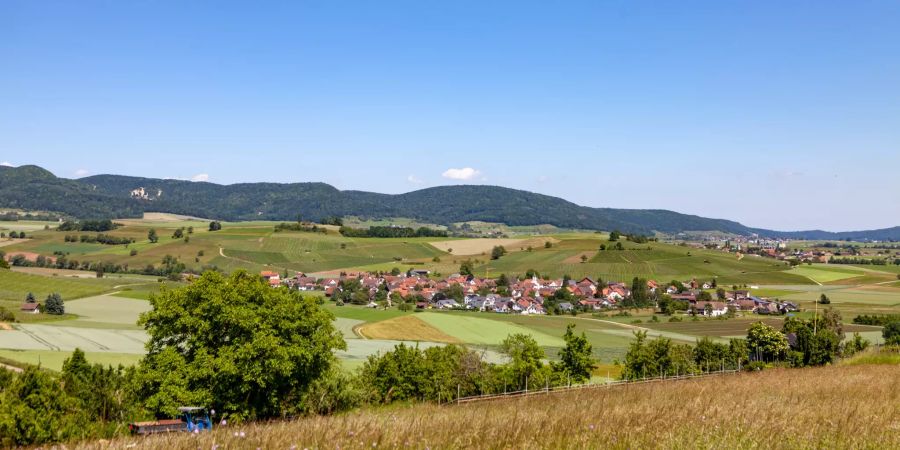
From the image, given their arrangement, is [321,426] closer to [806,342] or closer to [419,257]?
[806,342]

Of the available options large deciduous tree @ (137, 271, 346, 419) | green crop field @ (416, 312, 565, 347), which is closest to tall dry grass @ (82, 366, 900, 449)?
large deciduous tree @ (137, 271, 346, 419)

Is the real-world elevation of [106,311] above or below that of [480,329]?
above

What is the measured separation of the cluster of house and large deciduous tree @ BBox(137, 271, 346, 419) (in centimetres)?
7820

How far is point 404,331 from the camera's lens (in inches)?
3145

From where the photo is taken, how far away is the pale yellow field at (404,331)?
7639 cm

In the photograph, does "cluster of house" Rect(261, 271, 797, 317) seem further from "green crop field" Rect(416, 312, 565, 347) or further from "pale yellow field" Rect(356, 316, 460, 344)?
"pale yellow field" Rect(356, 316, 460, 344)

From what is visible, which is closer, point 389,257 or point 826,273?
point 826,273

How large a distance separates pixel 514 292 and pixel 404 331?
2379 inches

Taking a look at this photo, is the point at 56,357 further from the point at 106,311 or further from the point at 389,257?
the point at 389,257

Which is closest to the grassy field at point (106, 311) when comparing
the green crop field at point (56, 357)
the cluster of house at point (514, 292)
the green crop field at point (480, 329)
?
the green crop field at point (56, 357)

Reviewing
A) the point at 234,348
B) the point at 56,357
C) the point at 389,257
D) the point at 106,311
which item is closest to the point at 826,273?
the point at 389,257

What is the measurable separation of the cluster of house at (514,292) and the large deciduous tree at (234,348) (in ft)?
257

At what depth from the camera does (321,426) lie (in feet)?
21.0

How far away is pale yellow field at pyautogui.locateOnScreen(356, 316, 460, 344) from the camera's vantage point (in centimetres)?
7639
